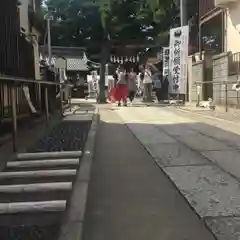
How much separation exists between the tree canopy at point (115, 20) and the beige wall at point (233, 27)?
31.2ft

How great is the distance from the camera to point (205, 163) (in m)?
6.18

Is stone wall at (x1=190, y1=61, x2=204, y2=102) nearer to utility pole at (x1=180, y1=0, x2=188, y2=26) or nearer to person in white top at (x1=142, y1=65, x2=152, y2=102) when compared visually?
utility pole at (x1=180, y1=0, x2=188, y2=26)

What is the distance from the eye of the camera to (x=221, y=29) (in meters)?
17.9

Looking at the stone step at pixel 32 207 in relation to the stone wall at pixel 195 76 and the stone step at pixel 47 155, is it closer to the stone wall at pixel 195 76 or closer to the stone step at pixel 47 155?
the stone step at pixel 47 155

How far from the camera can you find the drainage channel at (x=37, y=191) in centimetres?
366

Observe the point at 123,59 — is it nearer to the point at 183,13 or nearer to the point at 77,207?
the point at 183,13

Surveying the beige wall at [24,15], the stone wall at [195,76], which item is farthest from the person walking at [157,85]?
the beige wall at [24,15]

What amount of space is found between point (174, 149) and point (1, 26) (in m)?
3.84

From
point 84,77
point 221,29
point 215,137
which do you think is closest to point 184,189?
point 215,137

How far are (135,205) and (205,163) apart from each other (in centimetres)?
208

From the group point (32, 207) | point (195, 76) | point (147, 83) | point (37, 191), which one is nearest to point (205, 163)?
point (37, 191)

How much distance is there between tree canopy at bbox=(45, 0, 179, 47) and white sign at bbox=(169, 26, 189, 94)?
565 cm

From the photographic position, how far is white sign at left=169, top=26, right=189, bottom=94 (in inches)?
792

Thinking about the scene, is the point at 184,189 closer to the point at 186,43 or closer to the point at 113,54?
the point at 186,43
